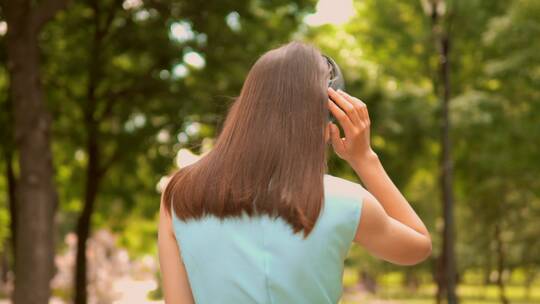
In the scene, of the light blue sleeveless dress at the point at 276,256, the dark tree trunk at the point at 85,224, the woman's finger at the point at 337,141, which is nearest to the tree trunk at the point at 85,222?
the dark tree trunk at the point at 85,224

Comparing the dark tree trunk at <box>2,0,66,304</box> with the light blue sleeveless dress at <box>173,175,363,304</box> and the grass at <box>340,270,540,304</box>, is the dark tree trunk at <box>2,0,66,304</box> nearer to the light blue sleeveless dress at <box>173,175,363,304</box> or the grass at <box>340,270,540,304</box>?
the light blue sleeveless dress at <box>173,175,363,304</box>

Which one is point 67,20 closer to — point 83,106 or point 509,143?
point 83,106

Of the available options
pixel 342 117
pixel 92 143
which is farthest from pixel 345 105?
pixel 92 143

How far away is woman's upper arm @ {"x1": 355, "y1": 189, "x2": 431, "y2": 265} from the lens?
6.25 ft

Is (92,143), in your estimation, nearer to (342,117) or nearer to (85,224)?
(85,224)

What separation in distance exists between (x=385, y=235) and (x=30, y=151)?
1171 cm

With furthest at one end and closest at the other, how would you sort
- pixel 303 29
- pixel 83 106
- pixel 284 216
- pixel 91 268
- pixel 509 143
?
1. pixel 91 268
2. pixel 509 143
3. pixel 303 29
4. pixel 83 106
5. pixel 284 216

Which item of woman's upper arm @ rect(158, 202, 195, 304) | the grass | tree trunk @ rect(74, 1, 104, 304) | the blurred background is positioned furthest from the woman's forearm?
the grass

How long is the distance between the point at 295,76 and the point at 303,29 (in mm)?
20361

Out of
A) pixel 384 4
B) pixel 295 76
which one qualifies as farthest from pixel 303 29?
pixel 295 76

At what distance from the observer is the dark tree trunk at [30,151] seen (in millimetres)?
12969

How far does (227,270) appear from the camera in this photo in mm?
1922

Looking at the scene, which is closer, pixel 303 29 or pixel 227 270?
pixel 227 270

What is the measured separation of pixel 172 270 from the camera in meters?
2.00
